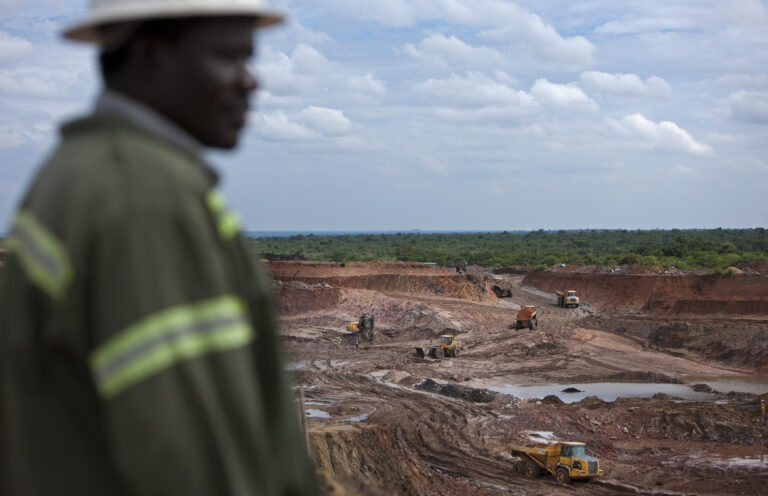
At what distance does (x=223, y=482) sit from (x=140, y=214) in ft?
1.30

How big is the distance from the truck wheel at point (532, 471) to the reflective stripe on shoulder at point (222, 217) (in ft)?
64.9

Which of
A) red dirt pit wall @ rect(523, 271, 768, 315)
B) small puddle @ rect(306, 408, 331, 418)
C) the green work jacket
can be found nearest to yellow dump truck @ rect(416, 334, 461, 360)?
small puddle @ rect(306, 408, 331, 418)

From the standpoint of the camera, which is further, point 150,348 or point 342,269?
point 342,269

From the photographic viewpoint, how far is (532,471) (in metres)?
19.6

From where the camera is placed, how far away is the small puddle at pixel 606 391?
29031mm

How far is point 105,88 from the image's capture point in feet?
4.20

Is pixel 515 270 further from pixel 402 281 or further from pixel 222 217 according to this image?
pixel 222 217

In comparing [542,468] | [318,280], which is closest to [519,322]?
[318,280]

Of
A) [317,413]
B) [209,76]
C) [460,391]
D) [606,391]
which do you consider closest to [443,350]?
[460,391]

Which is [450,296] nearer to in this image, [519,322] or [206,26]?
[519,322]

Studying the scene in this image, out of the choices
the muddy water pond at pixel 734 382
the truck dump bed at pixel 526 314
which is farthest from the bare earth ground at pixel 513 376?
the truck dump bed at pixel 526 314

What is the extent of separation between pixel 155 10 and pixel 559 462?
2005cm

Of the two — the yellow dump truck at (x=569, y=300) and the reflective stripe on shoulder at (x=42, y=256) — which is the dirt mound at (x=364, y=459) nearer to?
the reflective stripe on shoulder at (x=42, y=256)

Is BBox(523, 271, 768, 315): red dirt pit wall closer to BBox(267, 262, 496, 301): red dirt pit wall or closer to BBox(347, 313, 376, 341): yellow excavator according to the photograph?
BBox(267, 262, 496, 301): red dirt pit wall
